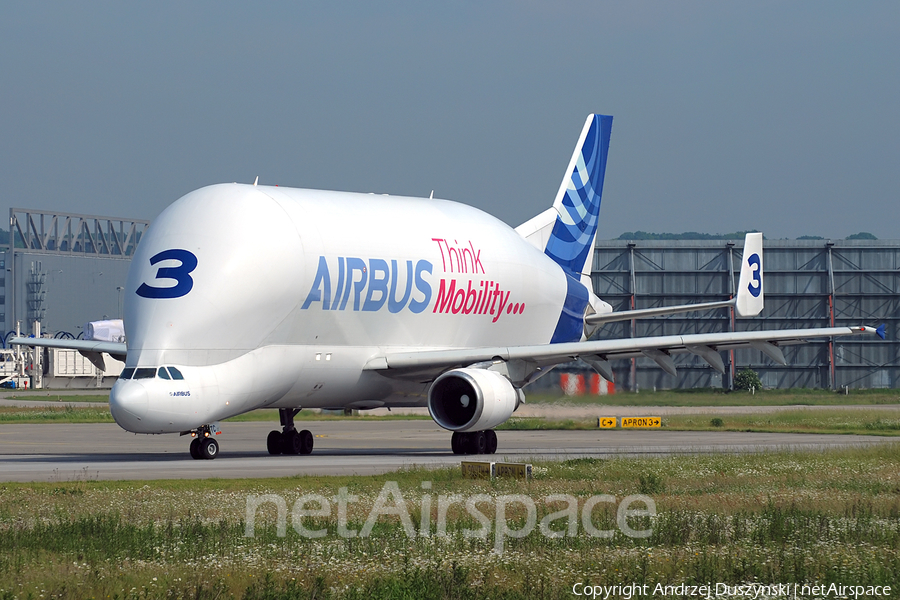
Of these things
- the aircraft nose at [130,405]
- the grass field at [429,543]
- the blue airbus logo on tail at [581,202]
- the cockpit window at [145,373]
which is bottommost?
the grass field at [429,543]

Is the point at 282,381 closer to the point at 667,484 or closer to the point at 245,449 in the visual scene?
the point at 245,449

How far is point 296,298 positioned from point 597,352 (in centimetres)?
765

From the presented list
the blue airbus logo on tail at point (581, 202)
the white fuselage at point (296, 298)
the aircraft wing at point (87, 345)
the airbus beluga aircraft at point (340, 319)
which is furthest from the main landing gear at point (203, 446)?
the blue airbus logo on tail at point (581, 202)

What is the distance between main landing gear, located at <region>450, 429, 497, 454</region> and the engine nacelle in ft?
3.10

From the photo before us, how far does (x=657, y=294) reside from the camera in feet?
273

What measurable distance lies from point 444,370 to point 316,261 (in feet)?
15.9

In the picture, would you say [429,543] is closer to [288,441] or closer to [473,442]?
[473,442]

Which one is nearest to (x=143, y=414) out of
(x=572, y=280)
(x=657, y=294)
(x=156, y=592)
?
(x=156, y=592)

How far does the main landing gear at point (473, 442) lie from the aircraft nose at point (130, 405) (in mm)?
8669

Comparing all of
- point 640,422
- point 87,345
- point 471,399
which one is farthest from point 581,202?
point 87,345

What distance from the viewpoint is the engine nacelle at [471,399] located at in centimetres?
2936

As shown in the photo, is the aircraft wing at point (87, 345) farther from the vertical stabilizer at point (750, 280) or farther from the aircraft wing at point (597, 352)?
the vertical stabilizer at point (750, 280)

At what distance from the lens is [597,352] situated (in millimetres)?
31109

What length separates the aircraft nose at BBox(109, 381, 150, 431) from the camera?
25.1m
